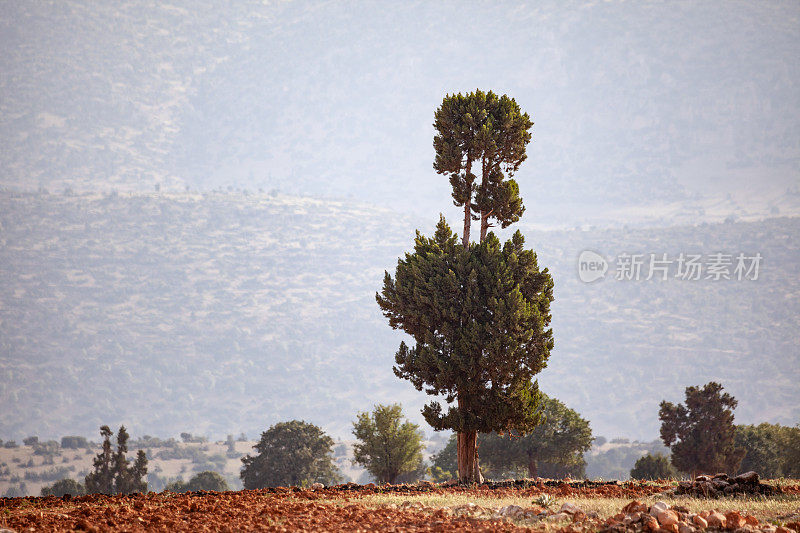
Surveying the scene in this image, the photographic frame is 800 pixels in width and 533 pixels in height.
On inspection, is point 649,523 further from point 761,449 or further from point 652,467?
point 652,467

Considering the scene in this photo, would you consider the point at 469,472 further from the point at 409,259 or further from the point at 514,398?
the point at 409,259

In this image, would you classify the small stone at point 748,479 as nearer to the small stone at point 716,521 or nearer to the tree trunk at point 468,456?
the small stone at point 716,521

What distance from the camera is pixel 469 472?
2923cm

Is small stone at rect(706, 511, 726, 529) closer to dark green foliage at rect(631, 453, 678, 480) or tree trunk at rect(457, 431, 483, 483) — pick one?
tree trunk at rect(457, 431, 483, 483)

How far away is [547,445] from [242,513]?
58.9m

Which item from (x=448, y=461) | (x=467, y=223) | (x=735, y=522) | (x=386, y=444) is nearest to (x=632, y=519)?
(x=735, y=522)

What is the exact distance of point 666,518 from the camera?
487 inches

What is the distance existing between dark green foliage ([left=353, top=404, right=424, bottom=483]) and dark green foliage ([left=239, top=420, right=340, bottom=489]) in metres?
19.8

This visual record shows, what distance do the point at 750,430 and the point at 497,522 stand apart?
7511 centimetres

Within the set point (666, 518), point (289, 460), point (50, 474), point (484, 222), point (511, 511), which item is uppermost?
point (484, 222)

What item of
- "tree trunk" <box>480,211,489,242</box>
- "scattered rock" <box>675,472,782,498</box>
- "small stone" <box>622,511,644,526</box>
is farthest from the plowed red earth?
"tree trunk" <box>480,211,489,242</box>

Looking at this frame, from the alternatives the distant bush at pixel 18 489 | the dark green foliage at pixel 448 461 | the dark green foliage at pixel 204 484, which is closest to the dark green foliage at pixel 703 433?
the dark green foliage at pixel 448 461

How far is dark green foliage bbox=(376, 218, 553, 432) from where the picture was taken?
27609 mm

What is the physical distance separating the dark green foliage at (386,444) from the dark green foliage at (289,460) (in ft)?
64.9
